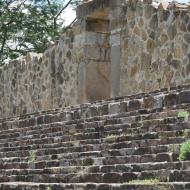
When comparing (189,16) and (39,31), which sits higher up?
(39,31)

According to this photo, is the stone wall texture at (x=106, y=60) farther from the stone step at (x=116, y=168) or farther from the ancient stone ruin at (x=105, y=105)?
the stone step at (x=116, y=168)

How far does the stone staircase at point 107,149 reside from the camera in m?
6.39

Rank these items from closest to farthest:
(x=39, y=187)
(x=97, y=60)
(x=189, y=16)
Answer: (x=39, y=187) → (x=189, y=16) → (x=97, y=60)

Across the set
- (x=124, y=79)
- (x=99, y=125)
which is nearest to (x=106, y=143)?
(x=99, y=125)

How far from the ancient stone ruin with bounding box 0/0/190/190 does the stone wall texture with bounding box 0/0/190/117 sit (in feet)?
0.06

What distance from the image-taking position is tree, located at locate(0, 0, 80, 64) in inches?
993

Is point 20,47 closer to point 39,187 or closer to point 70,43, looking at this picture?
point 70,43

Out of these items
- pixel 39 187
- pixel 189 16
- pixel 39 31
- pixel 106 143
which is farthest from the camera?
pixel 39 31

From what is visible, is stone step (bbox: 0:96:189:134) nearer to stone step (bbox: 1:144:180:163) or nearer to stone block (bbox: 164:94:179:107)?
stone block (bbox: 164:94:179:107)

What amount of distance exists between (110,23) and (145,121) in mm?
5777

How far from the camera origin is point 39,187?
745 centimetres

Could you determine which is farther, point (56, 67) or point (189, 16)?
point (56, 67)

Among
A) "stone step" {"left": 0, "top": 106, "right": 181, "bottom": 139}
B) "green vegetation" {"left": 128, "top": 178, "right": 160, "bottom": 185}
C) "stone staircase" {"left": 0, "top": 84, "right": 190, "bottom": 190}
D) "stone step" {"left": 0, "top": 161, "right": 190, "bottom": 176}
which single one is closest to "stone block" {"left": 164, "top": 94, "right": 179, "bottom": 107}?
"stone staircase" {"left": 0, "top": 84, "right": 190, "bottom": 190}

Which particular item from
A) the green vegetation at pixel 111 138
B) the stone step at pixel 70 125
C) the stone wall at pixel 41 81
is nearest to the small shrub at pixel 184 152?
the stone step at pixel 70 125
